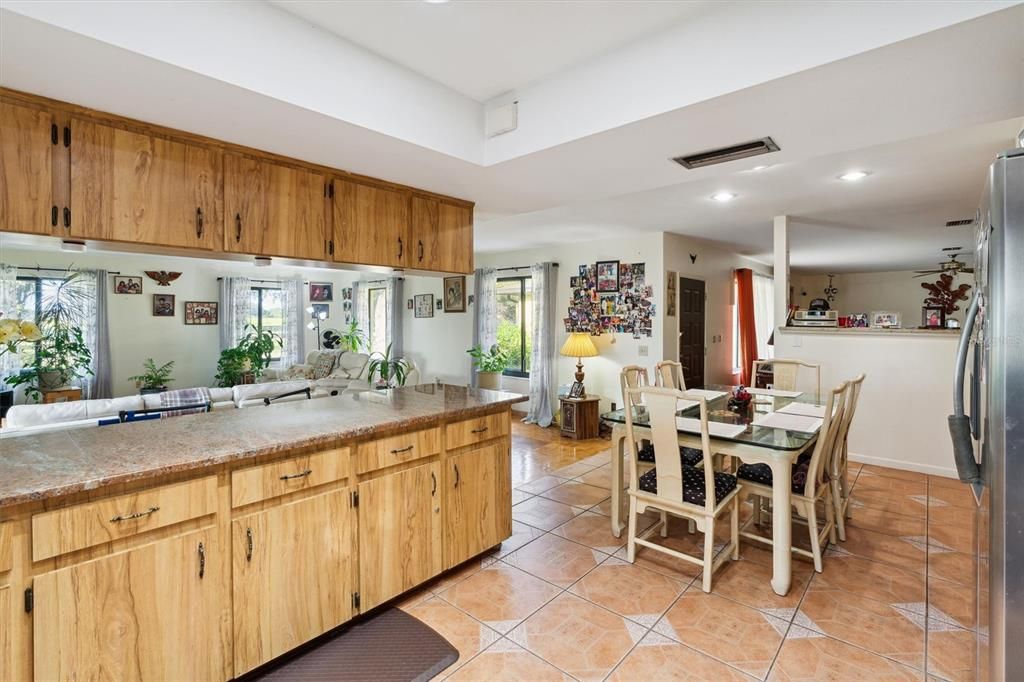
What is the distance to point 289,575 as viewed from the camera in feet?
6.06

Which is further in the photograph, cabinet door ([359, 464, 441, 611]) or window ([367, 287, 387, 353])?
window ([367, 287, 387, 353])

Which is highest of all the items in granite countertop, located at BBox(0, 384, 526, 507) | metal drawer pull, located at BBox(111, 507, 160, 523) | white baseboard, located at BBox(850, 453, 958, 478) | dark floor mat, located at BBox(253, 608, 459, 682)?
granite countertop, located at BBox(0, 384, 526, 507)

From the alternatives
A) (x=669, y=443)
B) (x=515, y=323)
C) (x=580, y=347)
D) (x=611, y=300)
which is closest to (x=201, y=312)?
(x=515, y=323)

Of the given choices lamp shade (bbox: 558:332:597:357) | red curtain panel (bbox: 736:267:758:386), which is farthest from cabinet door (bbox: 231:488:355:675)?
red curtain panel (bbox: 736:267:758:386)

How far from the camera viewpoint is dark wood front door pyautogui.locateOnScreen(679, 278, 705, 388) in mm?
5922

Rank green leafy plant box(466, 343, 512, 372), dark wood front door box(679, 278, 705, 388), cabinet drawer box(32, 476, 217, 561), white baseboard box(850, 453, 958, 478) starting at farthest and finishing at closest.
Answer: green leafy plant box(466, 343, 512, 372), dark wood front door box(679, 278, 705, 388), white baseboard box(850, 453, 958, 478), cabinet drawer box(32, 476, 217, 561)

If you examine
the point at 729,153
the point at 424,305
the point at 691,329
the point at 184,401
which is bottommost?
the point at 184,401

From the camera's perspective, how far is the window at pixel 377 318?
337 inches

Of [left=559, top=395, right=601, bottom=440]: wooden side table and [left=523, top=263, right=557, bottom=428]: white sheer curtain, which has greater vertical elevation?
[left=523, top=263, right=557, bottom=428]: white sheer curtain

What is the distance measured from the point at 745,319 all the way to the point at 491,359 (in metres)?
3.87

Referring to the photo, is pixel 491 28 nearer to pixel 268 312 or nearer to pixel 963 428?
pixel 963 428

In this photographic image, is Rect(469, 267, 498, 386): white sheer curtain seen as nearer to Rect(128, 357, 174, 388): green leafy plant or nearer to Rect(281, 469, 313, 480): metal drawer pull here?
Rect(128, 357, 174, 388): green leafy plant

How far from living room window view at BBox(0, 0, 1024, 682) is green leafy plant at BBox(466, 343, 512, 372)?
9.19ft

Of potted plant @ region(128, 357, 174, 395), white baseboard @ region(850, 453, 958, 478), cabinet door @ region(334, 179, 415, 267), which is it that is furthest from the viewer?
potted plant @ region(128, 357, 174, 395)
